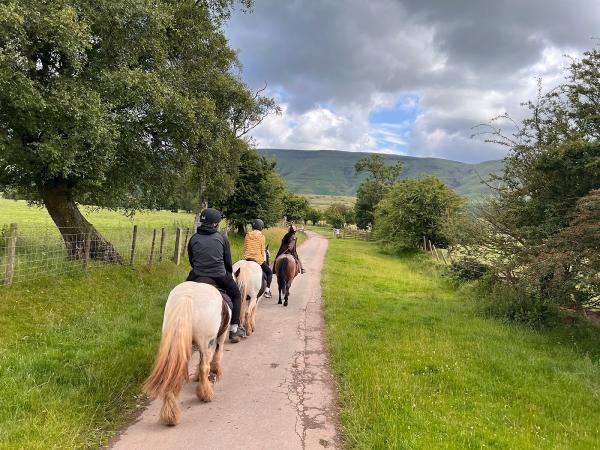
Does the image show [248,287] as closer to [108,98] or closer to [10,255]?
[10,255]

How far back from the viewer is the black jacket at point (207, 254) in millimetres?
6664

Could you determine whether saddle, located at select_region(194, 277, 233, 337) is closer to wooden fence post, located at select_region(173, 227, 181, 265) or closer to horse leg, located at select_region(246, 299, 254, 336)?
horse leg, located at select_region(246, 299, 254, 336)

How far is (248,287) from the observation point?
9.20 m

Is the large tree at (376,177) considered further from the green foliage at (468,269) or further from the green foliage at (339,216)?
the green foliage at (468,269)

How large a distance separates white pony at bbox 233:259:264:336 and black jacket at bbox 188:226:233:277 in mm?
2360

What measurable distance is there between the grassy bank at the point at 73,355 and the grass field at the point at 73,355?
11 millimetres

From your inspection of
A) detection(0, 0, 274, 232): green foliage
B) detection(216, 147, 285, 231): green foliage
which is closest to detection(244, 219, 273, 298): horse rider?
detection(0, 0, 274, 232): green foliage

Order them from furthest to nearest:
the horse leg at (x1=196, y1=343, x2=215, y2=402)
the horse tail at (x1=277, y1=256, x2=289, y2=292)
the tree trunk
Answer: the tree trunk, the horse tail at (x1=277, y1=256, x2=289, y2=292), the horse leg at (x1=196, y1=343, x2=215, y2=402)

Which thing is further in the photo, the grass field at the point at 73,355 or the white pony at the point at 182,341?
the white pony at the point at 182,341

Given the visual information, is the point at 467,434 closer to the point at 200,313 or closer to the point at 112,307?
the point at 200,313

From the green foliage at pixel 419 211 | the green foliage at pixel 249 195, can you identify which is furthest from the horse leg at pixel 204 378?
the green foliage at pixel 419 211

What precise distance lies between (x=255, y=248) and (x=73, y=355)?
15.8 feet

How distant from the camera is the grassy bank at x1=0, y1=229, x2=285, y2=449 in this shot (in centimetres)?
486

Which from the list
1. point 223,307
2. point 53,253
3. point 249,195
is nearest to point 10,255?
point 53,253
